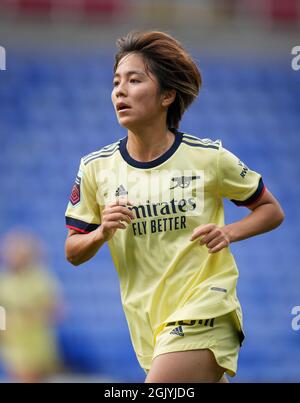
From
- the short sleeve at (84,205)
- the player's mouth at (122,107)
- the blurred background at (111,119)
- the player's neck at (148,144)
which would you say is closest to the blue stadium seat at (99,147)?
the blurred background at (111,119)

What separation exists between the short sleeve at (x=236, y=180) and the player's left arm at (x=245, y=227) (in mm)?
54

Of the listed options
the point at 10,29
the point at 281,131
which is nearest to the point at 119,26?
the point at 10,29

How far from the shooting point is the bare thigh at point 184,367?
161 inches

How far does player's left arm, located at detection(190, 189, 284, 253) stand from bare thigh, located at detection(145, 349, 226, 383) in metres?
0.48

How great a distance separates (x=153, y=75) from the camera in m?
4.43

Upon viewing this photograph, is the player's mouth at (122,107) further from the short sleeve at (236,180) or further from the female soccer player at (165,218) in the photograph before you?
the short sleeve at (236,180)

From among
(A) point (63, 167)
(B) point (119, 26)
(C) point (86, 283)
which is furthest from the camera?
(B) point (119, 26)

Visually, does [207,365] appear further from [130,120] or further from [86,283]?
[86,283]

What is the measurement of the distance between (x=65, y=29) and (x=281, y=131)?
11.0 ft

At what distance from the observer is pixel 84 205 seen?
4.45m

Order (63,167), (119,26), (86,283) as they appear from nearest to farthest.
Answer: (86,283), (63,167), (119,26)

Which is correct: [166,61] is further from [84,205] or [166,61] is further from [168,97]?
[84,205]
